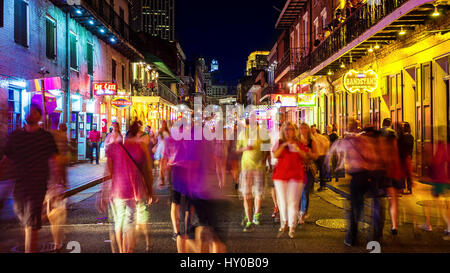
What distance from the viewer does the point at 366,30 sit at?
13.1m

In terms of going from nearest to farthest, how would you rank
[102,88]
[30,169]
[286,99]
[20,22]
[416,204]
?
[30,169] → [416,204] → [20,22] → [102,88] → [286,99]

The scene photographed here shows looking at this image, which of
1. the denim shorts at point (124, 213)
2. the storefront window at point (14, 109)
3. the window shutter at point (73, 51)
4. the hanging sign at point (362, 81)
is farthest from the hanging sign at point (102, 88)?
the denim shorts at point (124, 213)

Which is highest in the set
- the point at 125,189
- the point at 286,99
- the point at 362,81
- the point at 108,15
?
the point at 108,15

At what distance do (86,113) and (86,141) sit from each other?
139 centimetres

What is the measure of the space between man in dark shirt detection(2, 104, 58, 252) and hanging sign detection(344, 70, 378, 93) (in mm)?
11076

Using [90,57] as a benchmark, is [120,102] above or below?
below

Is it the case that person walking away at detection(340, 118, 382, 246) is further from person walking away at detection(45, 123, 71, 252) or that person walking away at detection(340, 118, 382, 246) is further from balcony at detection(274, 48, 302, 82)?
balcony at detection(274, 48, 302, 82)

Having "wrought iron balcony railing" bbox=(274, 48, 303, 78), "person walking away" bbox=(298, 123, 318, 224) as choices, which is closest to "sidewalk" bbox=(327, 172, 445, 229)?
"person walking away" bbox=(298, 123, 318, 224)

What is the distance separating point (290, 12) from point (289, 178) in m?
26.0

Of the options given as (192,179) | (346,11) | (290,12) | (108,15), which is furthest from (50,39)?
(290,12)

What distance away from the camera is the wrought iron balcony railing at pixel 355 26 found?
39.4 ft

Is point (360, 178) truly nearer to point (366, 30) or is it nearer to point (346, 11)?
point (366, 30)

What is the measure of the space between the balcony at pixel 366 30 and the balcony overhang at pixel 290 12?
29.4 ft

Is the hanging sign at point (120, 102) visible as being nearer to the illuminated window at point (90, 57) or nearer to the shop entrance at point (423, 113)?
the illuminated window at point (90, 57)
